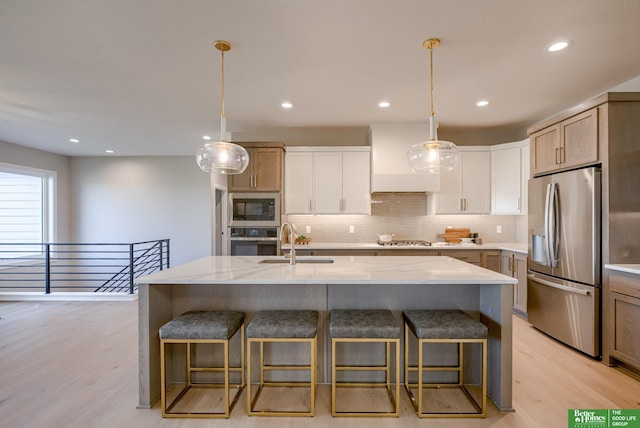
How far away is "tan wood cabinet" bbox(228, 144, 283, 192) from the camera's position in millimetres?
4371

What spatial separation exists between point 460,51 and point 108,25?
103 inches

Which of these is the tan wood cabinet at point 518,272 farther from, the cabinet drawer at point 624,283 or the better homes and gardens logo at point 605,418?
the better homes and gardens logo at point 605,418

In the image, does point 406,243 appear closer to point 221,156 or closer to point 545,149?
point 545,149

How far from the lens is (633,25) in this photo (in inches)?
83.3

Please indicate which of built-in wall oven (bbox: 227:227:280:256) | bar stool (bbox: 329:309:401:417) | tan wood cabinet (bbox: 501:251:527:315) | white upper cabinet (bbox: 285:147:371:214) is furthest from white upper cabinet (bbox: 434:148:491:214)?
bar stool (bbox: 329:309:401:417)

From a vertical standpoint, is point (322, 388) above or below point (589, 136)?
below

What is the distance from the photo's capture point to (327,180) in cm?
453

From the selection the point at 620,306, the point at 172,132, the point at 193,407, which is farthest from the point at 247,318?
the point at 172,132

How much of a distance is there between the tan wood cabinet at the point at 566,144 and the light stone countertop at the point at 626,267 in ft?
2.96

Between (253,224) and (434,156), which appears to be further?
(253,224)

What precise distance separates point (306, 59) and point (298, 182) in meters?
2.15

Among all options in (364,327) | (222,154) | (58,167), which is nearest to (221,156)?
(222,154)

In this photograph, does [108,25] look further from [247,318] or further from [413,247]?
[413,247]

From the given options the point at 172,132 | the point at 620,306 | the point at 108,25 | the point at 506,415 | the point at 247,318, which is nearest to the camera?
the point at 506,415
